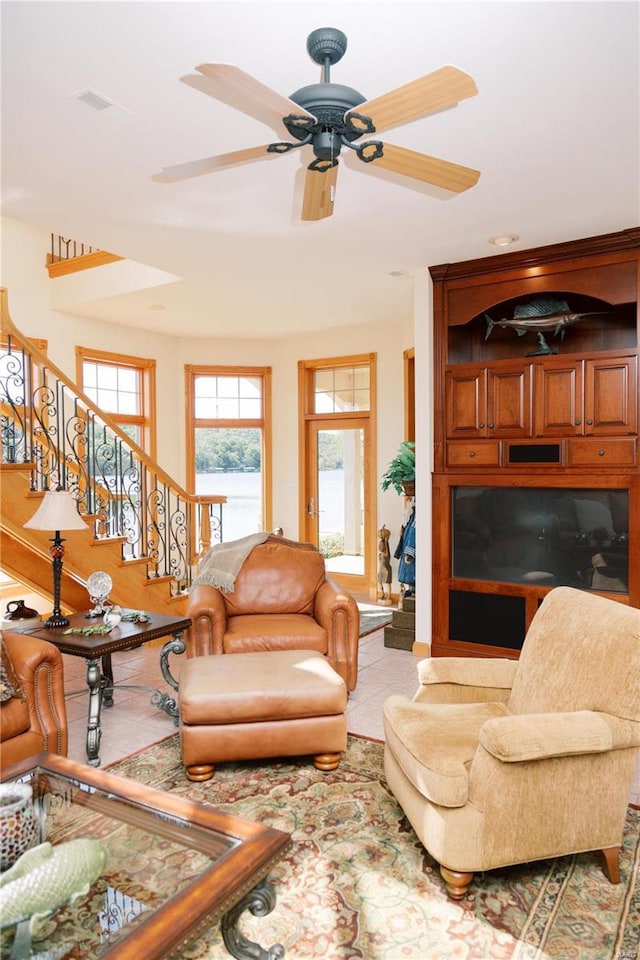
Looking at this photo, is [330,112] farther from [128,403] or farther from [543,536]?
[128,403]

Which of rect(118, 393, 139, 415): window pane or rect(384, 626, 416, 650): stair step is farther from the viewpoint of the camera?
rect(118, 393, 139, 415): window pane

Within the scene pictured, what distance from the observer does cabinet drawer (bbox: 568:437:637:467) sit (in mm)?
4141

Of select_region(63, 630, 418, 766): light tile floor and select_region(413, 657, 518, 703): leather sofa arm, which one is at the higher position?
select_region(413, 657, 518, 703): leather sofa arm

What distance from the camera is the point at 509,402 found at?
4551 mm

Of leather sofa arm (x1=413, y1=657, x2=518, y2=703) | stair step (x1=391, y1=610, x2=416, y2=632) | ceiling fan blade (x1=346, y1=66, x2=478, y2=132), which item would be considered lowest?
stair step (x1=391, y1=610, x2=416, y2=632)

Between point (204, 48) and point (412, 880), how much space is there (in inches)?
114

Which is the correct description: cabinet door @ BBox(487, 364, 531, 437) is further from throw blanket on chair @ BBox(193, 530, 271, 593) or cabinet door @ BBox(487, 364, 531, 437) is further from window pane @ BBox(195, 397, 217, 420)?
window pane @ BBox(195, 397, 217, 420)

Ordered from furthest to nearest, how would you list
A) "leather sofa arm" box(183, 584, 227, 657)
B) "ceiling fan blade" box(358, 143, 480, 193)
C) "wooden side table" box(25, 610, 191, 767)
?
"leather sofa arm" box(183, 584, 227, 657) → "wooden side table" box(25, 610, 191, 767) → "ceiling fan blade" box(358, 143, 480, 193)

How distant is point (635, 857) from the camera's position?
237 cm

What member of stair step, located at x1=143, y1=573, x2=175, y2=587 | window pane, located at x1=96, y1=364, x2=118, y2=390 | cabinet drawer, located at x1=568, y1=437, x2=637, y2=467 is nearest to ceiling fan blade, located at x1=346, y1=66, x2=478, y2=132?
cabinet drawer, located at x1=568, y1=437, x2=637, y2=467

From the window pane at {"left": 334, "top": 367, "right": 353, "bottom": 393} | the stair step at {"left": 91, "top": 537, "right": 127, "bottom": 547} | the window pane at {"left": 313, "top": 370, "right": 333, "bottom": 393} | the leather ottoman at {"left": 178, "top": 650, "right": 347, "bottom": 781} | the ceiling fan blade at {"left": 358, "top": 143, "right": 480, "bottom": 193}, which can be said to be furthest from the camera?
the window pane at {"left": 313, "top": 370, "right": 333, "bottom": 393}

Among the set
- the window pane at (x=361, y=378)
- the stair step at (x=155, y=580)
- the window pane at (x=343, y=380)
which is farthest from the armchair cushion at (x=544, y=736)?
the window pane at (x=343, y=380)

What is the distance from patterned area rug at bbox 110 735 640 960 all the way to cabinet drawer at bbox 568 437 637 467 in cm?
217

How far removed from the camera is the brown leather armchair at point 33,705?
266 cm
